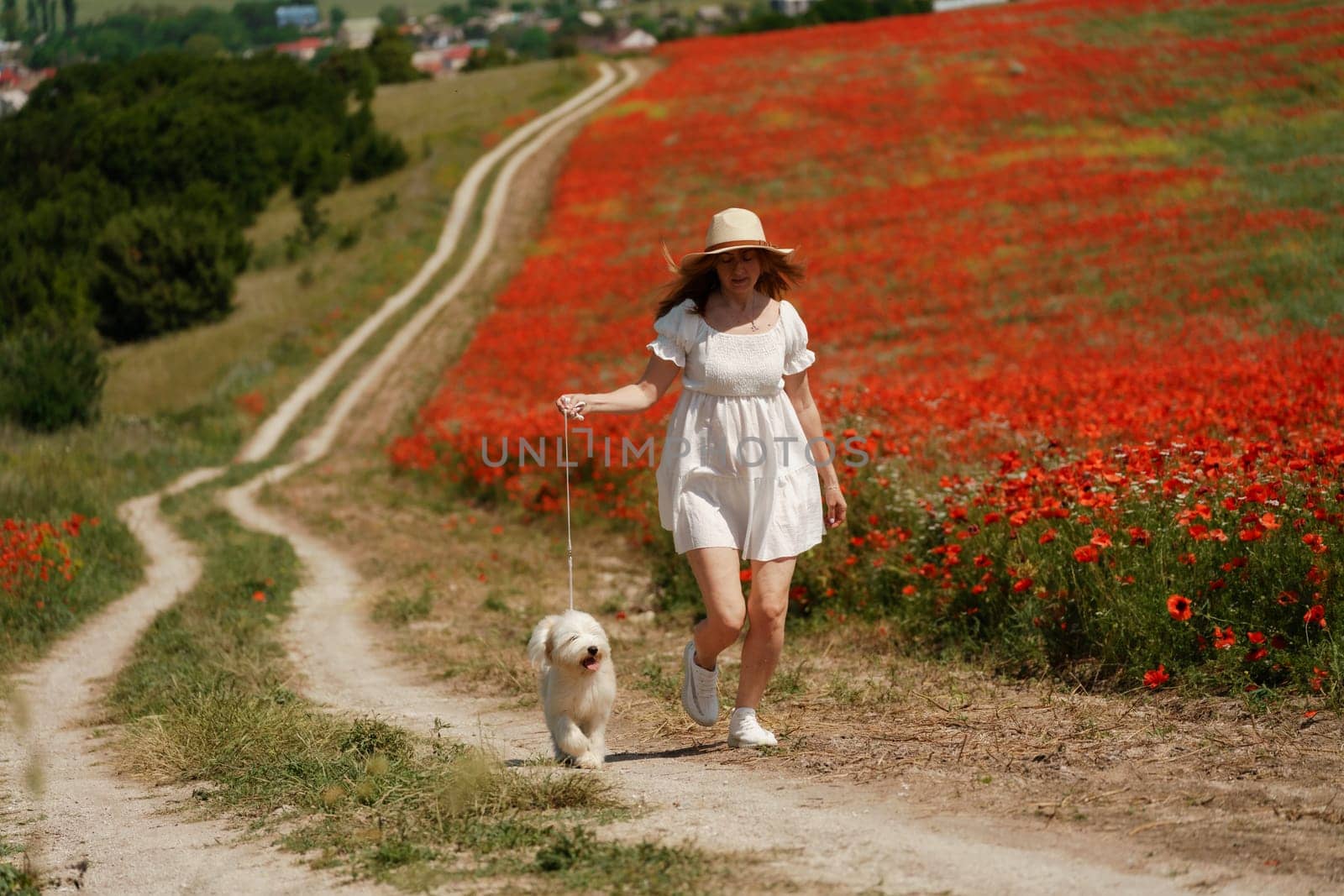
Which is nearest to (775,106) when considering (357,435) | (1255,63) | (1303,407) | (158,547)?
(1255,63)

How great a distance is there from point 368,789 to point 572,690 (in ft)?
3.28

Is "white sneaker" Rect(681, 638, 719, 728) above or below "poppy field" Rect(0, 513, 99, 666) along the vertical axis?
above

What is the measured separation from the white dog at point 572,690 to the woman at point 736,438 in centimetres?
58

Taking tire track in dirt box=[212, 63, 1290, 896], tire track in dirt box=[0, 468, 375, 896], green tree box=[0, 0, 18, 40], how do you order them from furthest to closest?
green tree box=[0, 0, 18, 40]
tire track in dirt box=[0, 468, 375, 896]
tire track in dirt box=[212, 63, 1290, 896]

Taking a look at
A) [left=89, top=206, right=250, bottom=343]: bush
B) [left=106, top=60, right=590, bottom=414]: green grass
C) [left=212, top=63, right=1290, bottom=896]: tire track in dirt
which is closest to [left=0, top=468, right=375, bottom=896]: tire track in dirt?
[left=212, top=63, right=1290, bottom=896]: tire track in dirt

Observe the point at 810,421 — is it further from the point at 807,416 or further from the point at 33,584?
the point at 33,584

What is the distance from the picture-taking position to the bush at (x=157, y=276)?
38.0 metres

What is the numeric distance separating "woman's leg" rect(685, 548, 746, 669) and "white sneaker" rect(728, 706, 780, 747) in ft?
1.34

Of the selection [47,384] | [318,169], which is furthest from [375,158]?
[47,384]

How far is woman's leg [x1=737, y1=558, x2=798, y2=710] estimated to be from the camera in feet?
21.3

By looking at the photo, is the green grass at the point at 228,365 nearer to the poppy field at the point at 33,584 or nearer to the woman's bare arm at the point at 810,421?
the poppy field at the point at 33,584

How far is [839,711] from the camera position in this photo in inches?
295

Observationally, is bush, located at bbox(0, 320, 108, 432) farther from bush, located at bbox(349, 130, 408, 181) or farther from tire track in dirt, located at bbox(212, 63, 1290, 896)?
bush, located at bbox(349, 130, 408, 181)

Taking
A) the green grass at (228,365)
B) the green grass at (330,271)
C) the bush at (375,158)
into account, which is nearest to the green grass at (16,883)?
the green grass at (228,365)
